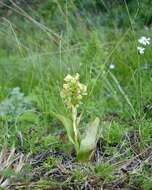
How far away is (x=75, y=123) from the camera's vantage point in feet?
6.77

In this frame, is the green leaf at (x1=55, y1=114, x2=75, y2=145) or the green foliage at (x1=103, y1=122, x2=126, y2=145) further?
the green foliage at (x1=103, y1=122, x2=126, y2=145)

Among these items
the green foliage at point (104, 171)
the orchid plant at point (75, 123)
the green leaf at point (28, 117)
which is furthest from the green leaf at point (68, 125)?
the green leaf at point (28, 117)

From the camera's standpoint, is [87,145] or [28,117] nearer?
[87,145]

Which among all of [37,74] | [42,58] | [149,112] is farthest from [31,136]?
[42,58]

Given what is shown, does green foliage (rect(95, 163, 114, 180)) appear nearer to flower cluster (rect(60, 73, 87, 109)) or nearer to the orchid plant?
the orchid plant

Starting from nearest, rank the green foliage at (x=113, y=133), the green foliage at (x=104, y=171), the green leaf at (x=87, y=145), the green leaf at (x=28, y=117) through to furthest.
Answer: the green foliage at (x=104, y=171), the green leaf at (x=87, y=145), the green foliage at (x=113, y=133), the green leaf at (x=28, y=117)

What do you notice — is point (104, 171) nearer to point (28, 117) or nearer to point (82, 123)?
point (82, 123)

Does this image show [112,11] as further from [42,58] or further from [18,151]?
[18,151]

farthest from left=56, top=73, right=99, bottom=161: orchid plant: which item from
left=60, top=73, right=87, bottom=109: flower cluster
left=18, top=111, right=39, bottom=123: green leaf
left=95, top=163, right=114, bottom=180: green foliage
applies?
left=18, top=111, right=39, bottom=123: green leaf

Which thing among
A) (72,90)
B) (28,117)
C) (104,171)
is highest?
(72,90)

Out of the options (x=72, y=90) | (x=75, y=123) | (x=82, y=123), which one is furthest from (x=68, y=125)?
(x=82, y=123)

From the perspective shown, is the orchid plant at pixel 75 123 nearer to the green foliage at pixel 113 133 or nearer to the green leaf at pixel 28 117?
the green foliage at pixel 113 133

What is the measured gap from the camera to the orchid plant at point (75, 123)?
77.4 inches

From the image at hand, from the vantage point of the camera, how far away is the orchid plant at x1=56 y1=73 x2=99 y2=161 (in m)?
1.97
